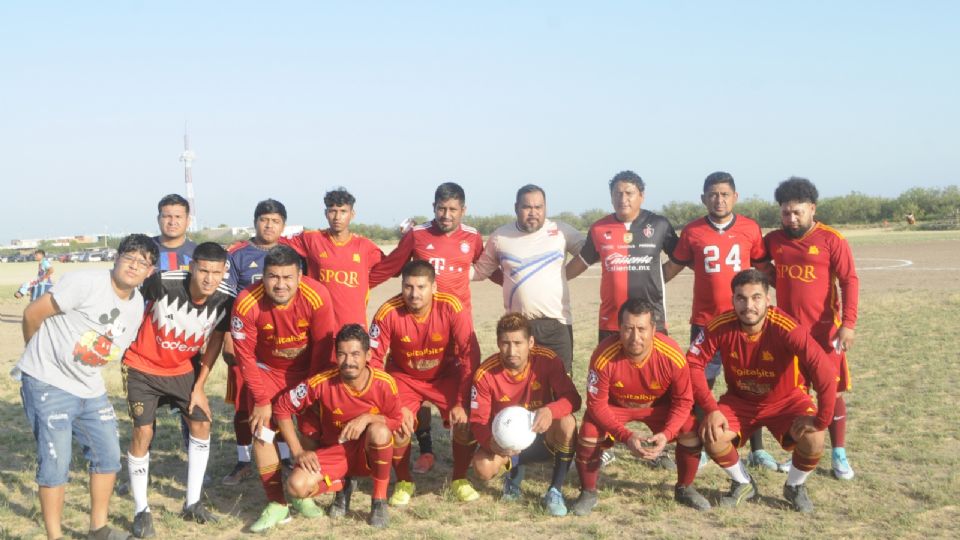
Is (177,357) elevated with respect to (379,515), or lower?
elevated

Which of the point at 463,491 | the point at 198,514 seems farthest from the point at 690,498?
the point at 198,514

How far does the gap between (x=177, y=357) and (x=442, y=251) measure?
230cm

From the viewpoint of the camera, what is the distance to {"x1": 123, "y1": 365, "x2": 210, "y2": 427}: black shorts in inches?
203

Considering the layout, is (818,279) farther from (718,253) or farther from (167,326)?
(167,326)

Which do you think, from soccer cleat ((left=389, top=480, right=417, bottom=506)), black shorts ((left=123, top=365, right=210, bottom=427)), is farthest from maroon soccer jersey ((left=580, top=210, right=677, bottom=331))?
black shorts ((left=123, top=365, right=210, bottom=427))

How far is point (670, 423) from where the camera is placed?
5.16 m

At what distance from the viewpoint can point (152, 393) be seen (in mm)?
5246

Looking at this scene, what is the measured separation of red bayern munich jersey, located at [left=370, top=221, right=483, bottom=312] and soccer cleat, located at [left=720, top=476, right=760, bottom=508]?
8.07 ft

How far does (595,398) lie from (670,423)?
54 centimetres

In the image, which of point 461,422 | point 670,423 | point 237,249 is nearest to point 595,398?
point 670,423

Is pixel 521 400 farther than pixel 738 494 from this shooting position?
Yes

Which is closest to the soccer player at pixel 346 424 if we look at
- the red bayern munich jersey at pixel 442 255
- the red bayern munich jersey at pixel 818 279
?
the red bayern munich jersey at pixel 442 255

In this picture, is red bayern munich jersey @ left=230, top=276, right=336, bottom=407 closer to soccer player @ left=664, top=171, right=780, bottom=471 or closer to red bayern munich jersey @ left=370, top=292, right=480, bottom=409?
red bayern munich jersey @ left=370, top=292, right=480, bottom=409

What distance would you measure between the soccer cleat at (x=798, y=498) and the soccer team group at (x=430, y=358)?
0.02 m
